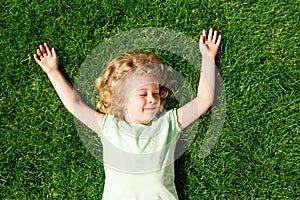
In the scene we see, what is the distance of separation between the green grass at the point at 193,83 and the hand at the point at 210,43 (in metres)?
0.05

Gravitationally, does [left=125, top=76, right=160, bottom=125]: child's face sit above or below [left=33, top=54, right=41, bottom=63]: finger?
below

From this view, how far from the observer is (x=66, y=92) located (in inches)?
107

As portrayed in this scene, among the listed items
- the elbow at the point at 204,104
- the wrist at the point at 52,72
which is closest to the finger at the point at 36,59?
the wrist at the point at 52,72

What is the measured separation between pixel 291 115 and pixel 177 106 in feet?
2.39

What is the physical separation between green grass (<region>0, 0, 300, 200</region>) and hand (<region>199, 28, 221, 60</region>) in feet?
0.15

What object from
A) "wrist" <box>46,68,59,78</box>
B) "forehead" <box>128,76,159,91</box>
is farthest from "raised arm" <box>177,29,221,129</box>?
"wrist" <box>46,68,59,78</box>

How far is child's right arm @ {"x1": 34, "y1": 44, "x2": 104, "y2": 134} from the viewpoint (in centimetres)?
271

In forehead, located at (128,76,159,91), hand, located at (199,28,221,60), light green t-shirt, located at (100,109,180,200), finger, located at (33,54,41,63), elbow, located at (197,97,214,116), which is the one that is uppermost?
hand, located at (199,28,221,60)

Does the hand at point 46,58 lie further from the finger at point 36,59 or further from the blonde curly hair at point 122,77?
the blonde curly hair at point 122,77

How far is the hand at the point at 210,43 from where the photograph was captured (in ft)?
8.97

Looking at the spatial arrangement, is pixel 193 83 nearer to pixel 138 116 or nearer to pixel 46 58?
pixel 138 116

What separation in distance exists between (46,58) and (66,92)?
27 centimetres

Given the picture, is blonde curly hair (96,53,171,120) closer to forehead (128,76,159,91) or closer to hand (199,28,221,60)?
forehead (128,76,159,91)

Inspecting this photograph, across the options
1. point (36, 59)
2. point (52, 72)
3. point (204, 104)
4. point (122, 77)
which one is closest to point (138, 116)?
point (122, 77)
